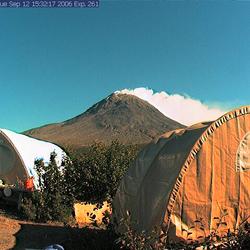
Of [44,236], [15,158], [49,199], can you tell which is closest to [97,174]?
[49,199]

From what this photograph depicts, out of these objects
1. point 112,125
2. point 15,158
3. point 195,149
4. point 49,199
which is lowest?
point 49,199

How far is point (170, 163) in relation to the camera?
25.0 feet

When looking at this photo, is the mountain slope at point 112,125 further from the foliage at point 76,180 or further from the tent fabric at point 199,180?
the tent fabric at point 199,180

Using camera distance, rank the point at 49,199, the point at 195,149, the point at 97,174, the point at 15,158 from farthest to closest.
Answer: the point at 15,158
the point at 97,174
the point at 49,199
the point at 195,149

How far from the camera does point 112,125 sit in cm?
15988

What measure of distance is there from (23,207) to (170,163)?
6.53 m

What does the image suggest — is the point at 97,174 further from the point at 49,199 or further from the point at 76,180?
the point at 49,199

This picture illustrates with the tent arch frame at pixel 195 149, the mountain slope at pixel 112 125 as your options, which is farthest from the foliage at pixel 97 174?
the mountain slope at pixel 112 125

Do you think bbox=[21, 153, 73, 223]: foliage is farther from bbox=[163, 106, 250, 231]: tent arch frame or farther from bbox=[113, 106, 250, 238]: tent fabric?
bbox=[163, 106, 250, 231]: tent arch frame

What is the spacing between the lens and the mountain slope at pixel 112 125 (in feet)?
462

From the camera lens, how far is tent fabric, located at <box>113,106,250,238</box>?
719cm

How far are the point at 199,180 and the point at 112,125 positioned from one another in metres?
153

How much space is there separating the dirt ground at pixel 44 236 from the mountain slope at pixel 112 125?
117500 mm

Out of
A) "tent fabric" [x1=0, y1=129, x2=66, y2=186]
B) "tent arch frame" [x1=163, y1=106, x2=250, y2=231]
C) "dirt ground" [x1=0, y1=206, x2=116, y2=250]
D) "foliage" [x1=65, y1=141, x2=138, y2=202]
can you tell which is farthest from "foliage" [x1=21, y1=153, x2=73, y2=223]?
"tent arch frame" [x1=163, y1=106, x2=250, y2=231]
